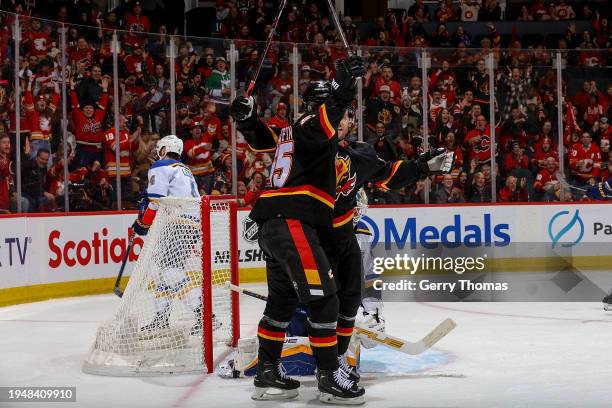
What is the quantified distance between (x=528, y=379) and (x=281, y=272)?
1.31 metres

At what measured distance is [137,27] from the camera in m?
11.7

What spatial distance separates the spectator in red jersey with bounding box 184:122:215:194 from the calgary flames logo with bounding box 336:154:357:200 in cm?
494

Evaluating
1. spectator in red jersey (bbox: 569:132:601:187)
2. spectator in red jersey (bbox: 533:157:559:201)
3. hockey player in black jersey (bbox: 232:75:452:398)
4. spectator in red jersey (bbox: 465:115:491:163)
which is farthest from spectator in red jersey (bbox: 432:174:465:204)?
hockey player in black jersey (bbox: 232:75:452:398)

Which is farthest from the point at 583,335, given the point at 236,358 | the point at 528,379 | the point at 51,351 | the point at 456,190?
the point at 456,190

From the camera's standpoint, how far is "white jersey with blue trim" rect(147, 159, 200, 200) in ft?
19.2

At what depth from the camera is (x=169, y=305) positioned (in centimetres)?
519

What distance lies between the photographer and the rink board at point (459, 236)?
339 inches

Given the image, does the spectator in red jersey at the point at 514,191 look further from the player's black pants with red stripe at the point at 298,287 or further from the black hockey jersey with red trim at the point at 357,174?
the player's black pants with red stripe at the point at 298,287

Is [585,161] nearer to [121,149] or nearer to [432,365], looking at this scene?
[121,149]

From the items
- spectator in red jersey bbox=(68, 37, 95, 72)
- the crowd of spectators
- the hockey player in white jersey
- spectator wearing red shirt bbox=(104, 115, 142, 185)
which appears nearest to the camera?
the hockey player in white jersey

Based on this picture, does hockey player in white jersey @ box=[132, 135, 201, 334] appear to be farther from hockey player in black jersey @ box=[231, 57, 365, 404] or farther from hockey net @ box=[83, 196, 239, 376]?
hockey player in black jersey @ box=[231, 57, 365, 404]

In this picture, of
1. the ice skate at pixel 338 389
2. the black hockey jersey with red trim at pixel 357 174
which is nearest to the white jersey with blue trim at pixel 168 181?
the black hockey jersey with red trim at pixel 357 174

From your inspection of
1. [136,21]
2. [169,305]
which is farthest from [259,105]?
[169,305]

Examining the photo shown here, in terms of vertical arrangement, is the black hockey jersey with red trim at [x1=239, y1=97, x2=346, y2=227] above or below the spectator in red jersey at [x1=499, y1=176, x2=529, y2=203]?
above
